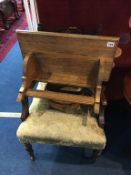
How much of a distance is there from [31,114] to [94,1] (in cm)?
77

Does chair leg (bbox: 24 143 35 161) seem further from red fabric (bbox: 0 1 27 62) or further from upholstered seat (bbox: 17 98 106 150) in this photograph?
red fabric (bbox: 0 1 27 62)

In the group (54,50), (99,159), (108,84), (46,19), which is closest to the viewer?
(54,50)

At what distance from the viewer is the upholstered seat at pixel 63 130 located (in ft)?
3.93

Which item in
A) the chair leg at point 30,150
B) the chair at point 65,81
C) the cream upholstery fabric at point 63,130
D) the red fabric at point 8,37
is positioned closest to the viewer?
the chair at point 65,81

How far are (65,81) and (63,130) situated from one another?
28 cm

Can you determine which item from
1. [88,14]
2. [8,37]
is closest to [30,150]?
[88,14]

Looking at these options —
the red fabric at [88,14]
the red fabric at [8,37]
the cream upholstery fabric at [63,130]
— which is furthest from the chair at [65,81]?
the red fabric at [8,37]

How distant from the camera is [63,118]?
4.20ft

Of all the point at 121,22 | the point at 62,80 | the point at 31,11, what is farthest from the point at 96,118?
the point at 31,11

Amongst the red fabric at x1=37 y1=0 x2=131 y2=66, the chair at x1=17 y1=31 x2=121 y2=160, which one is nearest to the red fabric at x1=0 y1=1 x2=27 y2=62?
the red fabric at x1=37 y1=0 x2=131 y2=66

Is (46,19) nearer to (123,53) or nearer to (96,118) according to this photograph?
(123,53)

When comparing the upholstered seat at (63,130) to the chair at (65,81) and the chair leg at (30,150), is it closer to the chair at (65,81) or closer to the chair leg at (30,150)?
the chair at (65,81)

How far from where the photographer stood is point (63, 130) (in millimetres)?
1218

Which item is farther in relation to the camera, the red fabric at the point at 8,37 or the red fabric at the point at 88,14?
the red fabric at the point at 8,37
